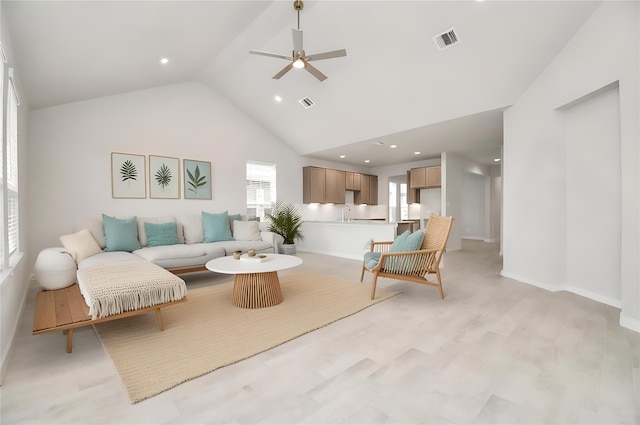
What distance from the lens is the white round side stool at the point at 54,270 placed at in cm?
301

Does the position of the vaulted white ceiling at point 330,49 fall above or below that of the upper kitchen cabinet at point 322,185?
above

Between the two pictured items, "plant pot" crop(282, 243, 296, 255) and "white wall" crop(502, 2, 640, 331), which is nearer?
"white wall" crop(502, 2, 640, 331)

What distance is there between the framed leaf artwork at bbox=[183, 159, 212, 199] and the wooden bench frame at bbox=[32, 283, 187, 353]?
10.3 ft

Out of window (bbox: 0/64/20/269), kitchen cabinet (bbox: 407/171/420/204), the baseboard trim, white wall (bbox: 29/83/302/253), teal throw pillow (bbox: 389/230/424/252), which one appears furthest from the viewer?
kitchen cabinet (bbox: 407/171/420/204)

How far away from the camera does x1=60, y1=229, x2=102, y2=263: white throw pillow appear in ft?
12.0

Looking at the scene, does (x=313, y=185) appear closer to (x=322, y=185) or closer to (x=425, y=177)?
(x=322, y=185)

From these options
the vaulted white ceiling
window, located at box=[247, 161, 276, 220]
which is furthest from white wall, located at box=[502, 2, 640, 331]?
window, located at box=[247, 161, 276, 220]

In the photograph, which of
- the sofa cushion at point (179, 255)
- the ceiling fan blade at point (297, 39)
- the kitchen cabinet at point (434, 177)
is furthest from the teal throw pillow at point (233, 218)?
the kitchen cabinet at point (434, 177)

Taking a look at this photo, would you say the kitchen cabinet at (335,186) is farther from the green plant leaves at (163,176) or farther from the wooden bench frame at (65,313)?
the wooden bench frame at (65,313)

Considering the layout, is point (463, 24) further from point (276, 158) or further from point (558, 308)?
point (276, 158)

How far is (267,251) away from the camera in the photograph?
16.5ft

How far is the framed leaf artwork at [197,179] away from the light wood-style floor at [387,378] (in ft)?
11.0

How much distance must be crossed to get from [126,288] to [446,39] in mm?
4358

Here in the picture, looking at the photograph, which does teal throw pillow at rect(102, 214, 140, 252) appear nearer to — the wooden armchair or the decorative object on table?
the decorative object on table
